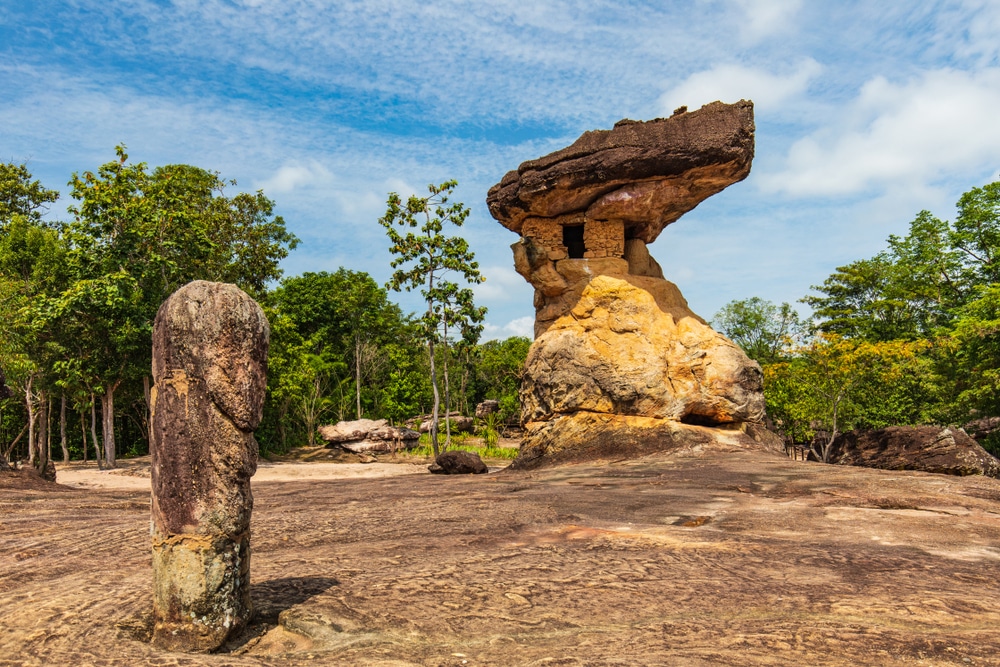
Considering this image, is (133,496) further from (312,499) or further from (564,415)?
(564,415)

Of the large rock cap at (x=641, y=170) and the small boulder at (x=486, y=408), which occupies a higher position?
the large rock cap at (x=641, y=170)

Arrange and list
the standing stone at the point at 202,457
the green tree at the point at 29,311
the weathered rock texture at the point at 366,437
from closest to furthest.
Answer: the standing stone at the point at 202,457, the green tree at the point at 29,311, the weathered rock texture at the point at 366,437

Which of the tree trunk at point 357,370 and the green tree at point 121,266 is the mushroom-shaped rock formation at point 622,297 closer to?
the green tree at point 121,266

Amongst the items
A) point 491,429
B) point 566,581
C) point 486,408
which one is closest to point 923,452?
point 566,581

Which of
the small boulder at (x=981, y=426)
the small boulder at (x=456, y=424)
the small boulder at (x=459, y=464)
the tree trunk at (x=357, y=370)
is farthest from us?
the small boulder at (x=456, y=424)

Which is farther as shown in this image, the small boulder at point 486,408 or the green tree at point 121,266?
the small boulder at point 486,408

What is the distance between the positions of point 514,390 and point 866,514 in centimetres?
2869

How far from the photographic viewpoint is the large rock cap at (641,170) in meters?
15.7

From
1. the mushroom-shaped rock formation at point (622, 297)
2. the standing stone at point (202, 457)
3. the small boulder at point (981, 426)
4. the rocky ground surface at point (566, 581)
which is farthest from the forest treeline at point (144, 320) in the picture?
the small boulder at point (981, 426)

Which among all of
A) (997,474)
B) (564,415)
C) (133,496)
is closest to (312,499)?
(133,496)

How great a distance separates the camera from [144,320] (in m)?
19.3

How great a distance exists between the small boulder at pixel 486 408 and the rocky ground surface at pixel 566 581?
2918 cm

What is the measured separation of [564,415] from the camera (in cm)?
1655

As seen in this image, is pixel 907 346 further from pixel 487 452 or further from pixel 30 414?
pixel 30 414
